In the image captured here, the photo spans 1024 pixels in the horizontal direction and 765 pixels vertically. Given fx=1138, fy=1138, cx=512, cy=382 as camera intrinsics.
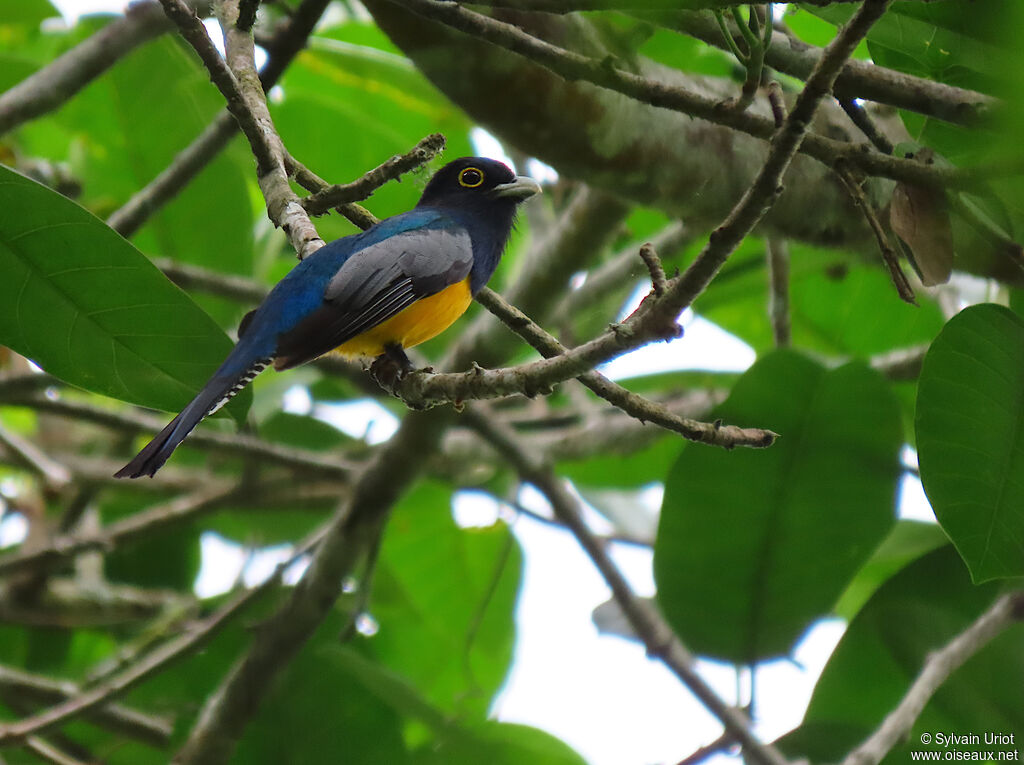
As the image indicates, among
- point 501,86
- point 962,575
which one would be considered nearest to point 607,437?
point 962,575

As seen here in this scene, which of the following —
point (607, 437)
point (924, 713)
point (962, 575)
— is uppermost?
point (607, 437)

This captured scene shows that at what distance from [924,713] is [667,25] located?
243cm

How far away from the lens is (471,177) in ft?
16.0

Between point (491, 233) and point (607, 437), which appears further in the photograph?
point (607, 437)

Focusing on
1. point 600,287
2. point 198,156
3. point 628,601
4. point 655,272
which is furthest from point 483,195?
point 655,272

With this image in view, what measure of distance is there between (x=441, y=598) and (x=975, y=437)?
3.40m

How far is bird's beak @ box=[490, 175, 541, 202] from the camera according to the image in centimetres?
478

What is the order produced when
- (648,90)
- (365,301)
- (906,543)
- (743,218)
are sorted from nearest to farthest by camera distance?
(743,218) → (648,90) → (365,301) → (906,543)

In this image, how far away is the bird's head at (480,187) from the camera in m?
4.79

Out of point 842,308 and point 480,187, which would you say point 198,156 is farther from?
point 842,308

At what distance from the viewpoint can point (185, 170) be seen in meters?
4.03

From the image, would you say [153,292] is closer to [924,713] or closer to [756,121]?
[756,121]

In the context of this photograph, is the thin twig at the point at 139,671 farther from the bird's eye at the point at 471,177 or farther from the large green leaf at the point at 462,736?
the bird's eye at the point at 471,177

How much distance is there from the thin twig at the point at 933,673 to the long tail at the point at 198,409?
187cm
